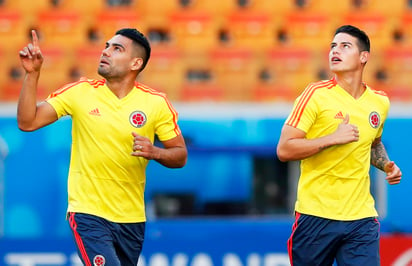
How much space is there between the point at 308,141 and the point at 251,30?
275 inches

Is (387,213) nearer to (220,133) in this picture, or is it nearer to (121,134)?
(220,133)

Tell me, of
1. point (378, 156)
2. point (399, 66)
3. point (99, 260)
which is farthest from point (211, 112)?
point (99, 260)

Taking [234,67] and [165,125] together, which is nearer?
[165,125]

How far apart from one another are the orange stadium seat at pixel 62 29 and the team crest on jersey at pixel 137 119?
641 centimetres

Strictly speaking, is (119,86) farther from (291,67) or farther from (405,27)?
(405,27)

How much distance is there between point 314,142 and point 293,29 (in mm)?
7131

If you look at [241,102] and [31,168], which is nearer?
[31,168]

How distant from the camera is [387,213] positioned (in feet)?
34.6

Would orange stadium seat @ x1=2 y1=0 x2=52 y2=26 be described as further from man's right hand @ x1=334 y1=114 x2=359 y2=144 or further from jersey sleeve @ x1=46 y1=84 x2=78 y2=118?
man's right hand @ x1=334 y1=114 x2=359 y2=144

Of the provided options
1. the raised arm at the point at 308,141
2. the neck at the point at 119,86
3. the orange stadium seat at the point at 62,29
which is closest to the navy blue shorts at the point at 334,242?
the raised arm at the point at 308,141

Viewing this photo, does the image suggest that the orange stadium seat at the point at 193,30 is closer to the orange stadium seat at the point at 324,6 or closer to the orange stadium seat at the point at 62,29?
the orange stadium seat at the point at 62,29

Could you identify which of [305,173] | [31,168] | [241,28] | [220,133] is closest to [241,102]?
[220,133]

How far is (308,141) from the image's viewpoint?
562 centimetres

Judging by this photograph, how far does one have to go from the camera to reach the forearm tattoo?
6071 mm
